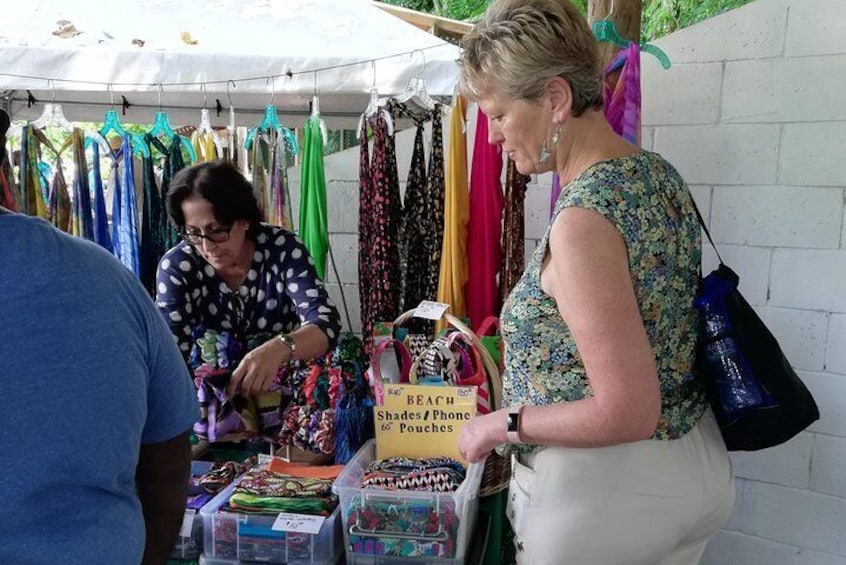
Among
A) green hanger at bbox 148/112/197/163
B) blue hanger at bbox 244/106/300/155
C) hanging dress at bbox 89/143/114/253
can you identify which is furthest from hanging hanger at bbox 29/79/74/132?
blue hanger at bbox 244/106/300/155

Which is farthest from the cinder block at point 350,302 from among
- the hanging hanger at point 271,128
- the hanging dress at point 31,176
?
the hanging dress at point 31,176

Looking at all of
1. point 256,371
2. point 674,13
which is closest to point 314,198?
point 256,371

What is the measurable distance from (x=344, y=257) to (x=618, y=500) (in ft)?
6.61

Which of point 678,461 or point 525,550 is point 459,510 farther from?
point 678,461

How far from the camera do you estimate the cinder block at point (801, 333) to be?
221 cm

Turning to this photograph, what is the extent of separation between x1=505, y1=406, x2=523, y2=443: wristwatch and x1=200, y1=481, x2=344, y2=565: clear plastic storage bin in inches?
22.1

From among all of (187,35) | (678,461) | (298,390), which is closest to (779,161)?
(678,461)

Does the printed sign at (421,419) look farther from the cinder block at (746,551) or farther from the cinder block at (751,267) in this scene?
the cinder block at (746,551)

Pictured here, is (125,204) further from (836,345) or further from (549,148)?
(836,345)

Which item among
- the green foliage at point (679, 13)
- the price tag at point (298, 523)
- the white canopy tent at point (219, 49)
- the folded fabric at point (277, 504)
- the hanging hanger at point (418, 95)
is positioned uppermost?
the green foliage at point (679, 13)

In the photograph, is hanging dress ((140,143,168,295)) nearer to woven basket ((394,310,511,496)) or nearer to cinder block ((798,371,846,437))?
woven basket ((394,310,511,496))

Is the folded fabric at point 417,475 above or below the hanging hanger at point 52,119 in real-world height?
below

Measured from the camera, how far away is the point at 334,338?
2027mm

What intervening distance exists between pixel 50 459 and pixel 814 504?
7.56ft
